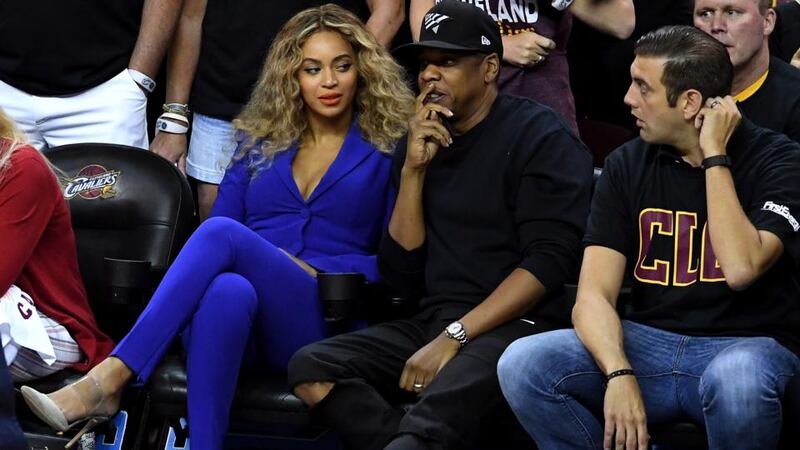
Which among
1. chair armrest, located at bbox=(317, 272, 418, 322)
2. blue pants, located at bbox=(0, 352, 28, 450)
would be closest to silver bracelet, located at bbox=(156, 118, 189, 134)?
chair armrest, located at bbox=(317, 272, 418, 322)

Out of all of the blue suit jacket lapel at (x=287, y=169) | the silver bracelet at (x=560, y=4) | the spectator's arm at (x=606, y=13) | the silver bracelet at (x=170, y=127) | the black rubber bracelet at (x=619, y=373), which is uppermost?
the silver bracelet at (x=560, y=4)

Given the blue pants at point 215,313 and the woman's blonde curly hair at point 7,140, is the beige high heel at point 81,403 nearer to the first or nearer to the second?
the blue pants at point 215,313

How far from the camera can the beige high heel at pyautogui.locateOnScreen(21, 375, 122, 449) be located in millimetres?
4570

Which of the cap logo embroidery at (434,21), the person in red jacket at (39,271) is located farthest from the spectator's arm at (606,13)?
the person in red jacket at (39,271)

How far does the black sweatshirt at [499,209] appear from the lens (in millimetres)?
4852

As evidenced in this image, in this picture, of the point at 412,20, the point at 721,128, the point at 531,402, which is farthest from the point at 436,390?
the point at 412,20

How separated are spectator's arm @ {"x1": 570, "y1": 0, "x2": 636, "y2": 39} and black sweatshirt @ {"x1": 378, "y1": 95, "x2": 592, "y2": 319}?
2.42 feet

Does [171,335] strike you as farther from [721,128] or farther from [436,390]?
[721,128]

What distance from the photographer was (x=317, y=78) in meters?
5.43

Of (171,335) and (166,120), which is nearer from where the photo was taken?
(171,335)

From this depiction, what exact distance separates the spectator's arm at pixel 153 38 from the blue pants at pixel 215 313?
136 cm

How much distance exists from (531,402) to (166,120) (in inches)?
92.2

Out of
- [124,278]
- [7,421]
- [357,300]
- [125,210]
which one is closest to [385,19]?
[125,210]

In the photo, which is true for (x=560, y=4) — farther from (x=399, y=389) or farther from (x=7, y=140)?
(x=7, y=140)
